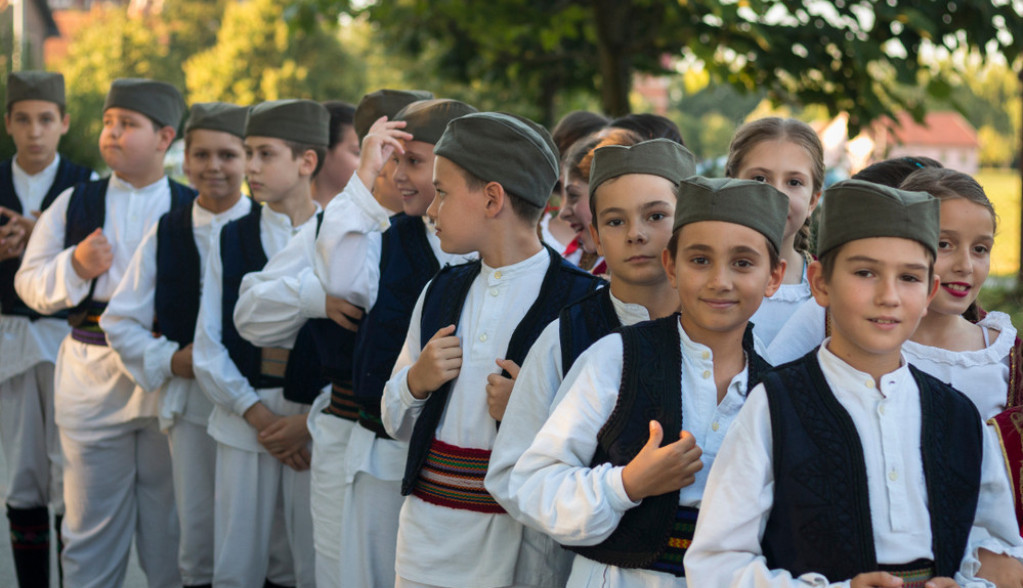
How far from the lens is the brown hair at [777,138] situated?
3.12m

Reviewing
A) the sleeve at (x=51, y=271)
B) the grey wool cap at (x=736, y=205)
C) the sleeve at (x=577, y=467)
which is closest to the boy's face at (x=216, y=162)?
the sleeve at (x=51, y=271)

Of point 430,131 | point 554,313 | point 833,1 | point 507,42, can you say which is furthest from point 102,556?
point 507,42

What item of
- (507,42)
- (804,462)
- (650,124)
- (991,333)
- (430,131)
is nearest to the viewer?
(804,462)

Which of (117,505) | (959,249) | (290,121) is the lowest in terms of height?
(117,505)

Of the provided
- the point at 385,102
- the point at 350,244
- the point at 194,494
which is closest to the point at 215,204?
the point at 385,102

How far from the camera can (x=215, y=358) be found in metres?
4.11

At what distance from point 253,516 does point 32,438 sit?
1718mm

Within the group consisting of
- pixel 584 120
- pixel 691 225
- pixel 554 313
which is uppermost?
pixel 584 120

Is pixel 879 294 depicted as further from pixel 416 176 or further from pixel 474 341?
pixel 416 176

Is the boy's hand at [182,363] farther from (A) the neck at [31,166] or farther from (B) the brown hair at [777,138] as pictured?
(B) the brown hair at [777,138]

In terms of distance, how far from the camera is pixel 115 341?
14.4 feet

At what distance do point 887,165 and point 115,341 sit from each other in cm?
304

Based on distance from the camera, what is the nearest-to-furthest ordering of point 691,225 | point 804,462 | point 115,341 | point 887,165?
point 804,462
point 691,225
point 887,165
point 115,341

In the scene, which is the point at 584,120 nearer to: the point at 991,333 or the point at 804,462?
the point at 991,333
